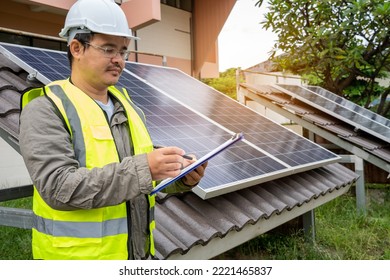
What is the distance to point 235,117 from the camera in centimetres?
485

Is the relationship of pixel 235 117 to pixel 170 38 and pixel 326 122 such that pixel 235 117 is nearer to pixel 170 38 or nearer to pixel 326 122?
pixel 326 122

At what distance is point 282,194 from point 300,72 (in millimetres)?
5599

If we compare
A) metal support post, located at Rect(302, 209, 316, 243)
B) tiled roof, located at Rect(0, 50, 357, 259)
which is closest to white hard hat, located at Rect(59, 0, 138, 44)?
tiled roof, located at Rect(0, 50, 357, 259)

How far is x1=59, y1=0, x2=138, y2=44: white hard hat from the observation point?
5.48 ft

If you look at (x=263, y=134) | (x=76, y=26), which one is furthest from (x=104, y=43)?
(x=263, y=134)

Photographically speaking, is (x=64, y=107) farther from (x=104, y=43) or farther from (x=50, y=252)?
(x=50, y=252)

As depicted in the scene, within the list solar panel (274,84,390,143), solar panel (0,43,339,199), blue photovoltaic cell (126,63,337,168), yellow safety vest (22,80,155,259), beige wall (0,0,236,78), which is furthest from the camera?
beige wall (0,0,236,78)

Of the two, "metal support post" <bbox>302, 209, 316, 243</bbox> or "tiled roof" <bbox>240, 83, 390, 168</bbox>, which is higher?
"tiled roof" <bbox>240, 83, 390, 168</bbox>

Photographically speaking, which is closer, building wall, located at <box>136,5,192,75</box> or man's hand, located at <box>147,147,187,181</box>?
man's hand, located at <box>147,147,187,181</box>

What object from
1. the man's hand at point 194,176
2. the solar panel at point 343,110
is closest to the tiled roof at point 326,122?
the solar panel at point 343,110

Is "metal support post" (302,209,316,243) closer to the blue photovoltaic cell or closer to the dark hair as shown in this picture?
the blue photovoltaic cell

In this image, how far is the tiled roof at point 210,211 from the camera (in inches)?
100

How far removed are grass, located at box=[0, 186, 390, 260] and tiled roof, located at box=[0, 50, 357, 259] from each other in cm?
115
